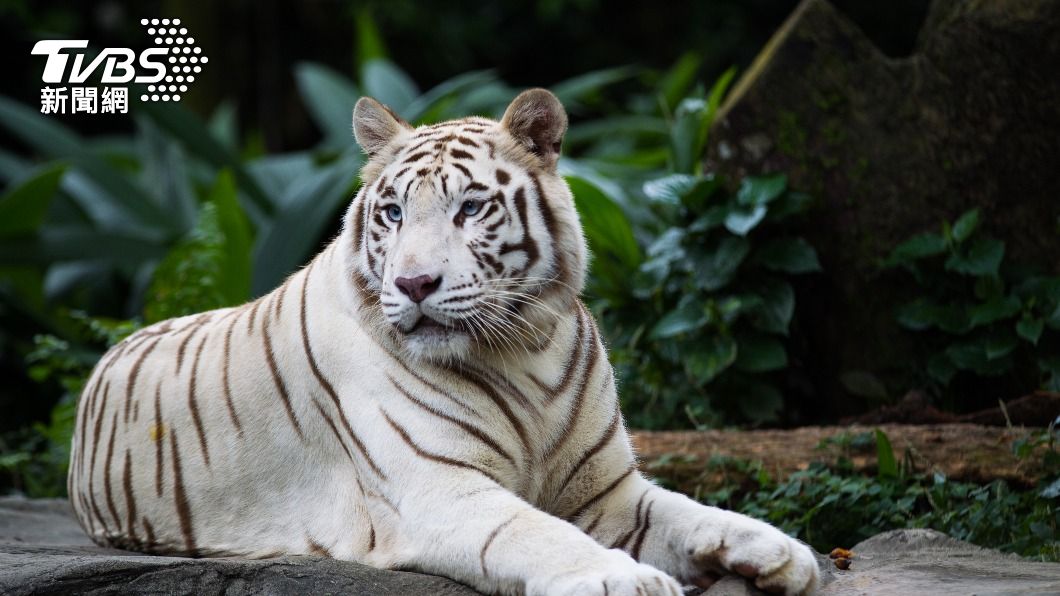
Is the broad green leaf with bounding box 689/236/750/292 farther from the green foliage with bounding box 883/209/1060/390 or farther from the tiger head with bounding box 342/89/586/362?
the tiger head with bounding box 342/89/586/362

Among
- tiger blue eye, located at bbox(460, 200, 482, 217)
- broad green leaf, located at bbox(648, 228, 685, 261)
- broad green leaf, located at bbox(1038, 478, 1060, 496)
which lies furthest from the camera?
broad green leaf, located at bbox(648, 228, 685, 261)

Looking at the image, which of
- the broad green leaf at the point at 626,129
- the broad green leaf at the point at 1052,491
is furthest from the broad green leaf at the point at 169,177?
the broad green leaf at the point at 1052,491

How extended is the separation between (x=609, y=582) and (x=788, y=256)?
9.20 ft

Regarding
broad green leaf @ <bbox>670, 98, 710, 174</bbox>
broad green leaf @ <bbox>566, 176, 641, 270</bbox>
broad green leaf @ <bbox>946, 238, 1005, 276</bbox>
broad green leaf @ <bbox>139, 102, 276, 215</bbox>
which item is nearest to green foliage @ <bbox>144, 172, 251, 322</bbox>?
broad green leaf @ <bbox>139, 102, 276, 215</bbox>

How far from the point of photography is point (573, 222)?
10.5ft

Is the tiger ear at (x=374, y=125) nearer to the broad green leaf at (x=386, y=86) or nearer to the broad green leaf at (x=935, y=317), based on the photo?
the broad green leaf at (x=935, y=317)

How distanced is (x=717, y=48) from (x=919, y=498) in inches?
351

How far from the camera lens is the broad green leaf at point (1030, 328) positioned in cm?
447

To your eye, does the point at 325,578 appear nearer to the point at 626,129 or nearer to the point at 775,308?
the point at 775,308

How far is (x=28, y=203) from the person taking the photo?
7.13 meters

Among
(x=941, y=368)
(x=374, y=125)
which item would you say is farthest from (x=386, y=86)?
(x=374, y=125)

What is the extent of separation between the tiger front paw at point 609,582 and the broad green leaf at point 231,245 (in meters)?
3.94

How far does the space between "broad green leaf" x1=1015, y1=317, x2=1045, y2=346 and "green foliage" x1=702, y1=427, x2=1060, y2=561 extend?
28.0 inches

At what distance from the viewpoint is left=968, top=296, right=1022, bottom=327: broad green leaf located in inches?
181
